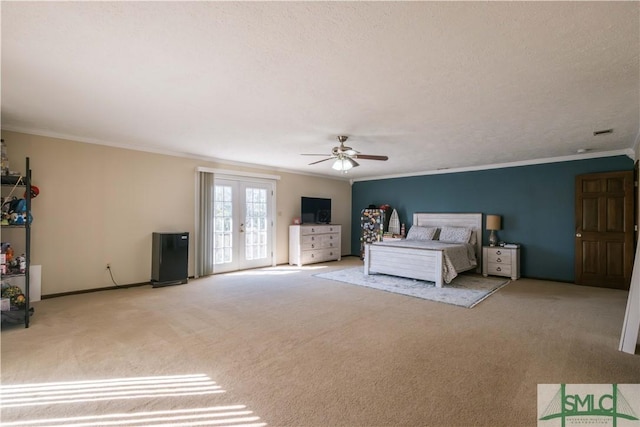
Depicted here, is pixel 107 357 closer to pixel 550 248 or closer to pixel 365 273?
pixel 365 273

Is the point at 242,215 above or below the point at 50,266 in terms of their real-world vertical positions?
above

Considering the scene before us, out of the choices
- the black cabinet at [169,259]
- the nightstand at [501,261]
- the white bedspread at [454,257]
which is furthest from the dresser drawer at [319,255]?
the nightstand at [501,261]

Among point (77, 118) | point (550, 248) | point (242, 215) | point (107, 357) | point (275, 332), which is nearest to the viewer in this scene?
point (107, 357)

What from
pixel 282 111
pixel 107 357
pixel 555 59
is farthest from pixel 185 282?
pixel 555 59

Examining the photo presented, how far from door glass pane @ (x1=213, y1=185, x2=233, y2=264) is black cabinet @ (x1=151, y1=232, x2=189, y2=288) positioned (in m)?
0.86

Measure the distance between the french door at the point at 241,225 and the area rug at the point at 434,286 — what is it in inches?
64.1

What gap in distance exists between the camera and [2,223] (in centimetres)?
332

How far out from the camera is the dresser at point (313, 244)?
7.29 m

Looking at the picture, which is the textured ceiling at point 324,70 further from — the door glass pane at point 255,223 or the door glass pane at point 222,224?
the door glass pane at point 255,223

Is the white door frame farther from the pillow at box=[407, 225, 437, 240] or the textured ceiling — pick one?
the pillow at box=[407, 225, 437, 240]

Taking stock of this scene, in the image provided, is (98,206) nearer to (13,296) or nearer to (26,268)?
(26,268)

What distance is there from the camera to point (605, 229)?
5.20m

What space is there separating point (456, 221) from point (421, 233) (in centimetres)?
82

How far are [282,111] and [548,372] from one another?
333cm
